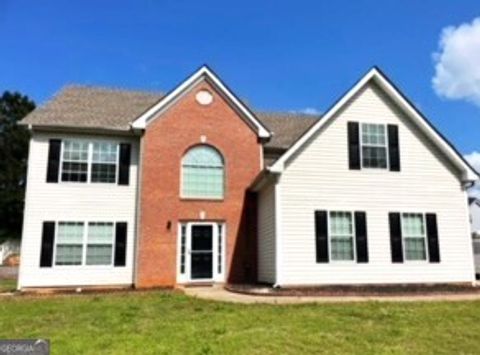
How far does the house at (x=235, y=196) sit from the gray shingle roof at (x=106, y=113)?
0.38 feet

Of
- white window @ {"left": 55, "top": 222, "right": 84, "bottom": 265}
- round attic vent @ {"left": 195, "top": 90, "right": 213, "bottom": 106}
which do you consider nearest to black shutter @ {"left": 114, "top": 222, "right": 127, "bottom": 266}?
white window @ {"left": 55, "top": 222, "right": 84, "bottom": 265}

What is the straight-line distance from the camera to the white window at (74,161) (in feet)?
58.7

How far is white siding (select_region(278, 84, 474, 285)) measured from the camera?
51.4 feet

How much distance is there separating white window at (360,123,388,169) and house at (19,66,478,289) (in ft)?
0.14

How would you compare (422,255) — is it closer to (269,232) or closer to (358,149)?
(358,149)

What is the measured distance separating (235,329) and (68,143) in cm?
1195

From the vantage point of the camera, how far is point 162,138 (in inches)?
727

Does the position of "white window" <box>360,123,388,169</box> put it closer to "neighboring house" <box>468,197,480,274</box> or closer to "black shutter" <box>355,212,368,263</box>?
"black shutter" <box>355,212,368,263</box>

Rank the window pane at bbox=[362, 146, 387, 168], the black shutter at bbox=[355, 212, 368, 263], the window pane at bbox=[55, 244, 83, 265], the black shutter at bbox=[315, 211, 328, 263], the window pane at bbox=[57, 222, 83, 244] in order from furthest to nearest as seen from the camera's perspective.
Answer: the window pane at bbox=[57, 222, 83, 244]
the window pane at bbox=[55, 244, 83, 265]
the window pane at bbox=[362, 146, 387, 168]
the black shutter at bbox=[355, 212, 368, 263]
the black shutter at bbox=[315, 211, 328, 263]

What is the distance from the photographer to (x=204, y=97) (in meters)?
19.1

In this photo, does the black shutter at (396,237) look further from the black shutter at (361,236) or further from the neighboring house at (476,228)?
the neighboring house at (476,228)

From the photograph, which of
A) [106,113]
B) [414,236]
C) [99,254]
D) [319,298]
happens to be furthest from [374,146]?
[99,254]

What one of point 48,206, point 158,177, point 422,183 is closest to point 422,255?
point 422,183

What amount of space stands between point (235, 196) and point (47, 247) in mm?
6960
